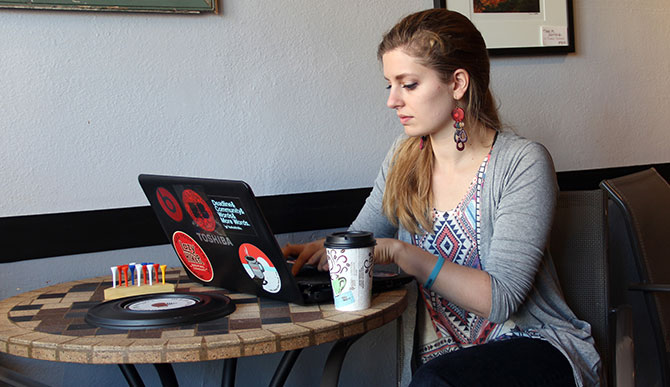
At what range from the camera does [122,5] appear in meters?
1.79

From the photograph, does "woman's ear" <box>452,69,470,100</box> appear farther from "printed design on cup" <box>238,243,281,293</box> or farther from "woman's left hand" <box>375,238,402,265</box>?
"printed design on cup" <box>238,243,281,293</box>

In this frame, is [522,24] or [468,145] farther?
[522,24]

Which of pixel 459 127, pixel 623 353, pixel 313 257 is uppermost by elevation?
pixel 459 127

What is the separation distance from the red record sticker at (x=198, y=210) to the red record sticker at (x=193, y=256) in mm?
101

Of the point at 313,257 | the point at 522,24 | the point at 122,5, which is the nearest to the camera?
the point at 313,257

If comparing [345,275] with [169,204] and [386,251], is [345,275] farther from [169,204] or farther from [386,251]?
[169,204]

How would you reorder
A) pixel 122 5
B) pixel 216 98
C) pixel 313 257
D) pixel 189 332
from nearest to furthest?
pixel 189 332, pixel 313 257, pixel 122 5, pixel 216 98

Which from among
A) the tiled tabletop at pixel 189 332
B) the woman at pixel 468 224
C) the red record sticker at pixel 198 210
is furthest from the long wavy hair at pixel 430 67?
the red record sticker at pixel 198 210

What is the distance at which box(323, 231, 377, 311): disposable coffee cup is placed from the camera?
1.21 meters

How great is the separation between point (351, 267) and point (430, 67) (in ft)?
1.97

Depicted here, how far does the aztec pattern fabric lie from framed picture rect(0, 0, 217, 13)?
0.88m

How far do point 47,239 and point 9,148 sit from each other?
25 cm

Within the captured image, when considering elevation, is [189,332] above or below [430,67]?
below

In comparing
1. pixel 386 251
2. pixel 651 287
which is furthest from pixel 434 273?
pixel 651 287
